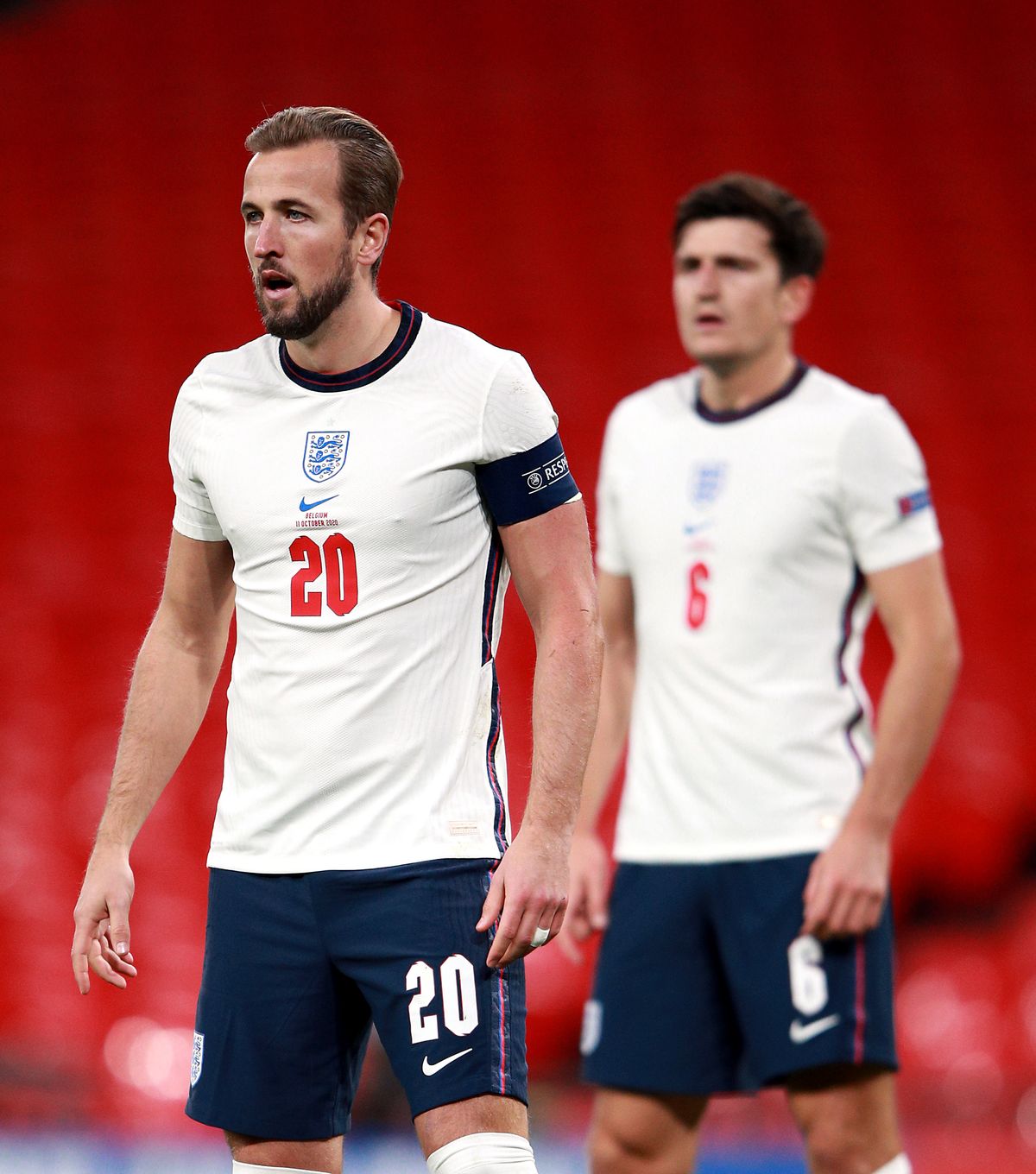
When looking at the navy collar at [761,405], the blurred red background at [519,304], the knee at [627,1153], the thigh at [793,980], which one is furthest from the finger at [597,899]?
the blurred red background at [519,304]

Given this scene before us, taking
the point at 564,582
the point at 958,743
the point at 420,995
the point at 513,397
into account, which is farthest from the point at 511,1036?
the point at 958,743

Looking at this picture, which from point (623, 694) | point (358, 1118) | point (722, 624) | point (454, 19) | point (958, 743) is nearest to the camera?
point (722, 624)

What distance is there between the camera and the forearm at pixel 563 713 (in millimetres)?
2479

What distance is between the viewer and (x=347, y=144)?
271 centimetres

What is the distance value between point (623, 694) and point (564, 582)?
1.39 metres

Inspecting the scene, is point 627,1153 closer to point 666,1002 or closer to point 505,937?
point 666,1002

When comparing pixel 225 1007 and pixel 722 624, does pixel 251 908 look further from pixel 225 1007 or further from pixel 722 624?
pixel 722 624

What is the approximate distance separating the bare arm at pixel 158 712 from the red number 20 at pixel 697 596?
3.62 ft

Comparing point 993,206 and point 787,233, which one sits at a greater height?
point 993,206

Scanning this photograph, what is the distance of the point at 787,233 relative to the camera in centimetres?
408

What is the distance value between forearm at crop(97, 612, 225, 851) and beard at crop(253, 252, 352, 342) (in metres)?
0.56

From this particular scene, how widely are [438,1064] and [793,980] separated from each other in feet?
3.89

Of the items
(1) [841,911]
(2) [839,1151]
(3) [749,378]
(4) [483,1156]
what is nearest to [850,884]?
(1) [841,911]

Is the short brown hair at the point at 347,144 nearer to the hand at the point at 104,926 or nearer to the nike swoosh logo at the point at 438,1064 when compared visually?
the hand at the point at 104,926
